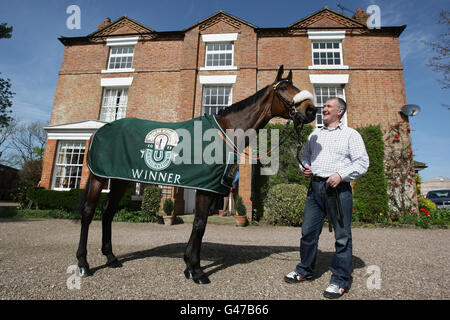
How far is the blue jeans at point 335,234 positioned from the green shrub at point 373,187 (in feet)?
24.2

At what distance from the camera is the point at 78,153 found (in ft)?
33.8

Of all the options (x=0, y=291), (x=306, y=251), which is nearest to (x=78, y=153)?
(x=0, y=291)

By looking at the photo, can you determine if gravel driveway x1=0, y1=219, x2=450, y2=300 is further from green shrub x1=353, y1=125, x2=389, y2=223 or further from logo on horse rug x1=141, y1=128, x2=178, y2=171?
green shrub x1=353, y1=125, x2=389, y2=223

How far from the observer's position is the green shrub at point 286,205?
7.56 m

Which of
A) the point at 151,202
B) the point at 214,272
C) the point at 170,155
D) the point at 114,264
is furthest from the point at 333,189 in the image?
the point at 151,202

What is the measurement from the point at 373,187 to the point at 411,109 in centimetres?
404

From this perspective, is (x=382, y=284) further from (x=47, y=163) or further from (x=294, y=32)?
(x=47, y=163)

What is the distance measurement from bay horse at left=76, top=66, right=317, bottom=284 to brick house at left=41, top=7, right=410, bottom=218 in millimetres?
6052

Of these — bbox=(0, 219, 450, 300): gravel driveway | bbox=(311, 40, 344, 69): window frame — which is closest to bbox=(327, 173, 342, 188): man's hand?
bbox=(0, 219, 450, 300): gravel driveway

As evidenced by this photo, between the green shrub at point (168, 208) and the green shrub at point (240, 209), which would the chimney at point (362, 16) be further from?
the green shrub at point (168, 208)

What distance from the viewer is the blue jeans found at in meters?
2.37

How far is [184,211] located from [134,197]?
2.27 meters

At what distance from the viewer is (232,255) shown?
3771mm

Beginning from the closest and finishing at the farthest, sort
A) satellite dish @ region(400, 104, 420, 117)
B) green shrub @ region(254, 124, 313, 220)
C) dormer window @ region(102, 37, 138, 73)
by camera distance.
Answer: green shrub @ region(254, 124, 313, 220), satellite dish @ region(400, 104, 420, 117), dormer window @ region(102, 37, 138, 73)
